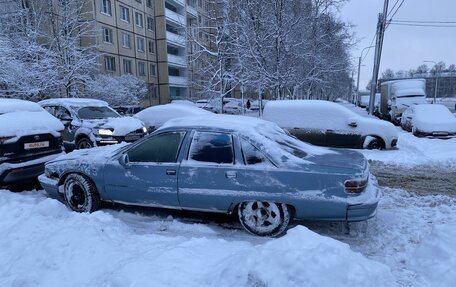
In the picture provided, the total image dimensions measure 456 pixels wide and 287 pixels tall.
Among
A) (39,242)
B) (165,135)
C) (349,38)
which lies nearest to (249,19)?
(349,38)

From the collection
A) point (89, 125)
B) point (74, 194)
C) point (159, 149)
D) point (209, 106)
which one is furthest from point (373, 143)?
point (209, 106)

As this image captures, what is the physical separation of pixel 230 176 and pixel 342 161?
4.81ft

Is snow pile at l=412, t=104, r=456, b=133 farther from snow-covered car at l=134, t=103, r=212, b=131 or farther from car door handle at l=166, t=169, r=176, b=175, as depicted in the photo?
car door handle at l=166, t=169, r=176, b=175

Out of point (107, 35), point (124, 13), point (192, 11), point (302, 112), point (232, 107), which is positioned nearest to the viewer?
point (302, 112)

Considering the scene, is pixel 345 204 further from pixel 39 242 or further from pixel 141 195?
pixel 39 242

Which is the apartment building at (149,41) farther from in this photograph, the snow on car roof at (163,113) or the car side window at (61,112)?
the car side window at (61,112)

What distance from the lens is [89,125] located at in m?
9.96

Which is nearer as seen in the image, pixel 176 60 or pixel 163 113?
pixel 163 113

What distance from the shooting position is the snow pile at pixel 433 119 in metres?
12.7

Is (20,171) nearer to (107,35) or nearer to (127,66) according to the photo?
(107,35)

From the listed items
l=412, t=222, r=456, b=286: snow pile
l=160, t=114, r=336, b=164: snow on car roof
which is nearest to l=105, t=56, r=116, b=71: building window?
l=160, t=114, r=336, b=164: snow on car roof

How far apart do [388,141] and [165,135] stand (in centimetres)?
823

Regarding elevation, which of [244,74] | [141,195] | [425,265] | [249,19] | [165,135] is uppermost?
[249,19]

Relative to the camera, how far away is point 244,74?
1920 centimetres
